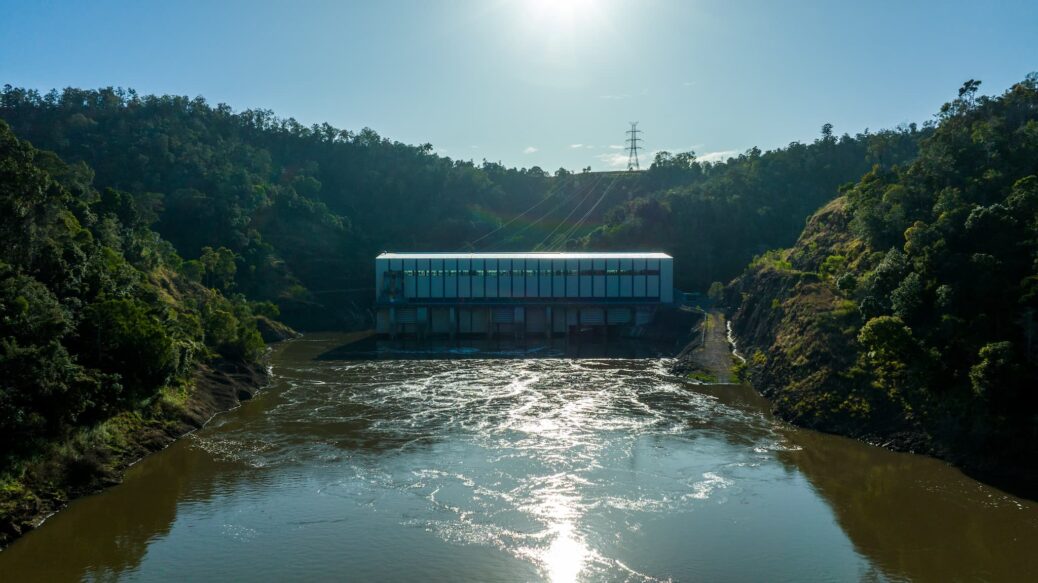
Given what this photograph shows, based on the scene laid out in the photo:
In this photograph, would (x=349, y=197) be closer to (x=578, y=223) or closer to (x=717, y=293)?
(x=578, y=223)

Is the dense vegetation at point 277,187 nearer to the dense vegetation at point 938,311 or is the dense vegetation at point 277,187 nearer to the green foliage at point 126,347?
the green foliage at point 126,347

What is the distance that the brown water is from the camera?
99.3 feet

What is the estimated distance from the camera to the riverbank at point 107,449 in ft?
112

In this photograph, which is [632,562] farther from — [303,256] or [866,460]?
[303,256]

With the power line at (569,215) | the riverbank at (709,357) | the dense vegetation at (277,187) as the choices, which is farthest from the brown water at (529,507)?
the power line at (569,215)

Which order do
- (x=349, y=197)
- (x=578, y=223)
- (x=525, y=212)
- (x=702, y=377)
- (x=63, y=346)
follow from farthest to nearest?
(x=525, y=212)
(x=578, y=223)
(x=349, y=197)
(x=702, y=377)
(x=63, y=346)

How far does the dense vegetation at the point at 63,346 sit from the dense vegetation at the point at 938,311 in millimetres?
40538

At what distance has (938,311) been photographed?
4600 centimetres

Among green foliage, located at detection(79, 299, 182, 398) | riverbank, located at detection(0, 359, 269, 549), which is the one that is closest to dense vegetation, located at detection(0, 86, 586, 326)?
riverbank, located at detection(0, 359, 269, 549)

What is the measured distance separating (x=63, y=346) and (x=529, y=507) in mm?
24776

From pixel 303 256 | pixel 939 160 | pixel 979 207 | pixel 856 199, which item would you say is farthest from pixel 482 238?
pixel 979 207

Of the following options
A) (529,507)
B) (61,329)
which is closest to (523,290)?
(529,507)

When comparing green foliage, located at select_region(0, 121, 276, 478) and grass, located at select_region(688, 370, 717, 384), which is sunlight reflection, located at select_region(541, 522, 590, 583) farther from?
grass, located at select_region(688, 370, 717, 384)

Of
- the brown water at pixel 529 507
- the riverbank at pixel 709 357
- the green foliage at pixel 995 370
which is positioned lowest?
the brown water at pixel 529 507
